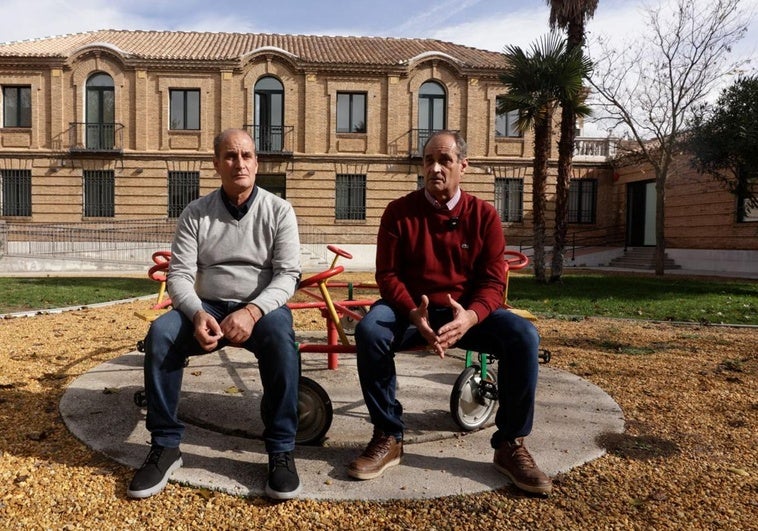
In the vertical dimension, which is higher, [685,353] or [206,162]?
[206,162]

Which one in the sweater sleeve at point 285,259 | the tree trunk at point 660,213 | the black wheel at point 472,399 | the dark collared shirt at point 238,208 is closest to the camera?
the sweater sleeve at point 285,259

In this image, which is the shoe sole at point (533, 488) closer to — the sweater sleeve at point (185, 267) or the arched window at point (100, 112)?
the sweater sleeve at point (185, 267)

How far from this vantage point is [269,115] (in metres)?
24.1

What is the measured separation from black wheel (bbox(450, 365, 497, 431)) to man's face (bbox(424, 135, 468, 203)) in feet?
3.38

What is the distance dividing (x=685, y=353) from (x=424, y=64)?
21.1 m

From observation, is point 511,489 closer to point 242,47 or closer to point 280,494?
point 280,494

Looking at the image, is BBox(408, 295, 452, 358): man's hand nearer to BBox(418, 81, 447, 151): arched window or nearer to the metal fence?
the metal fence

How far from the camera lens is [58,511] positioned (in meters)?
2.19

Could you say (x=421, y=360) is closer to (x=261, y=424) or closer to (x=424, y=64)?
(x=261, y=424)

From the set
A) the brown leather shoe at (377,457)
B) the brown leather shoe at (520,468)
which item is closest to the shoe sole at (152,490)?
the brown leather shoe at (377,457)

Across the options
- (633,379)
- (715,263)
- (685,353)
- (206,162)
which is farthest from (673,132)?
(206,162)

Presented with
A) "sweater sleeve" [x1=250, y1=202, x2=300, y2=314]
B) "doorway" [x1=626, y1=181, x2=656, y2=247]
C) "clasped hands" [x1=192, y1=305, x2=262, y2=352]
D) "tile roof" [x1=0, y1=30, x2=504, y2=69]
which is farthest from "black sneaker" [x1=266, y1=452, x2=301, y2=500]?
"doorway" [x1=626, y1=181, x2=656, y2=247]

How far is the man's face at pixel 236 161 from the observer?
2.82m

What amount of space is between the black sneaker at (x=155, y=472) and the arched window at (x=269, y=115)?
2258cm
